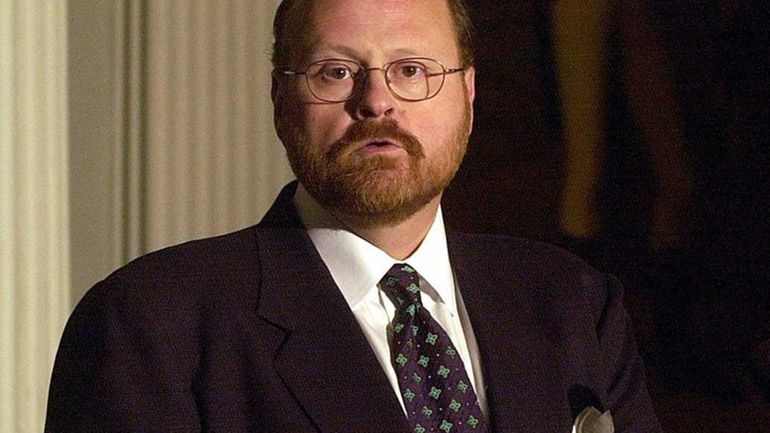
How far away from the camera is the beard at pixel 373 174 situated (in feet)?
7.25

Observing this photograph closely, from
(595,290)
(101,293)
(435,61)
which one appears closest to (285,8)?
(435,61)

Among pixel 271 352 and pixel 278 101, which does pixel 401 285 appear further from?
pixel 278 101

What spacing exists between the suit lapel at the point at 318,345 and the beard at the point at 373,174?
12cm

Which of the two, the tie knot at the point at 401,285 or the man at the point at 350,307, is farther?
the tie knot at the point at 401,285

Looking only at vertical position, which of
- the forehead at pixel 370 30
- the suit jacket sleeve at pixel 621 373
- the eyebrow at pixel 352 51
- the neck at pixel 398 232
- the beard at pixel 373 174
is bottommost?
the suit jacket sleeve at pixel 621 373

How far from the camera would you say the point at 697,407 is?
3.21m

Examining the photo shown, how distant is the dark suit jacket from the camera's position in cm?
208

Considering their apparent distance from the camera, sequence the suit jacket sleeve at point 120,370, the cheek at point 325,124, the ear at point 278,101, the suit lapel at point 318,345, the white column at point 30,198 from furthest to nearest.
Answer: the white column at point 30,198, the ear at point 278,101, the cheek at point 325,124, the suit lapel at point 318,345, the suit jacket sleeve at point 120,370

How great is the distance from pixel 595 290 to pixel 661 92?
855mm

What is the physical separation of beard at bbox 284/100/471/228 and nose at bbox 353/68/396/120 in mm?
17

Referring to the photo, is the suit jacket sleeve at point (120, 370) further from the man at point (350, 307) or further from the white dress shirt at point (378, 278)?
the white dress shirt at point (378, 278)

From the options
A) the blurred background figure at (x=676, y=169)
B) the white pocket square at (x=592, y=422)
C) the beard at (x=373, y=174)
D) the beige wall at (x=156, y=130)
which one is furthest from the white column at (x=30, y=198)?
the white pocket square at (x=592, y=422)

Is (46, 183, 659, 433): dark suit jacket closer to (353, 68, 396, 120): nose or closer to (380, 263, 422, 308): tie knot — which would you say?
(380, 263, 422, 308): tie knot

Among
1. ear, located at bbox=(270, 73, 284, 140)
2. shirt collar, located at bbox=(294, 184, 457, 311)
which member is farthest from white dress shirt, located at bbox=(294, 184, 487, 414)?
ear, located at bbox=(270, 73, 284, 140)
